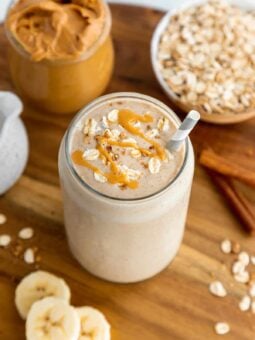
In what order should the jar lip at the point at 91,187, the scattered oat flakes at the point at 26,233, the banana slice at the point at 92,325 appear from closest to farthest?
1. the jar lip at the point at 91,187
2. the banana slice at the point at 92,325
3. the scattered oat flakes at the point at 26,233

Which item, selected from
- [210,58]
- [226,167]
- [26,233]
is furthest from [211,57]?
[26,233]

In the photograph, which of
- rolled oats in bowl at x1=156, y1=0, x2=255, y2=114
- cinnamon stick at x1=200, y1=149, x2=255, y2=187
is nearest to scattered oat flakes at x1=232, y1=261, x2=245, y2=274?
cinnamon stick at x1=200, y1=149, x2=255, y2=187

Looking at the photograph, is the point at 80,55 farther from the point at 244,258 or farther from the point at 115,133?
the point at 244,258

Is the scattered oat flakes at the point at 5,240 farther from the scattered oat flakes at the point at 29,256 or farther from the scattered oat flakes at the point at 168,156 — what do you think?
the scattered oat flakes at the point at 168,156

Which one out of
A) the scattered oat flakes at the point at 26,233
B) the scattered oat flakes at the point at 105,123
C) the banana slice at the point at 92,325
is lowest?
the scattered oat flakes at the point at 26,233

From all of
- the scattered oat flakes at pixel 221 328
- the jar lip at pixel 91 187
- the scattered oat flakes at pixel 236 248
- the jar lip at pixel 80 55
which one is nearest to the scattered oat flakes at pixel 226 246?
the scattered oat flakes at pixel 236 248

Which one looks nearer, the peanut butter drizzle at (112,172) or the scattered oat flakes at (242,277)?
the peanut butter drizzle at (112,172)
